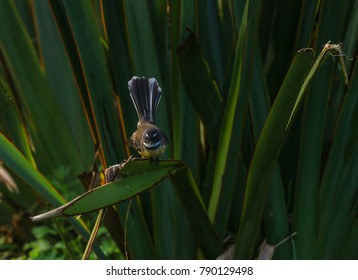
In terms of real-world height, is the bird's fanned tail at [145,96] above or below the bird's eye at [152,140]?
above

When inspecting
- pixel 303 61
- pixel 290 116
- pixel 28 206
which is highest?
pixel 303 61

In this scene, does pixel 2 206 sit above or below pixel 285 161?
below

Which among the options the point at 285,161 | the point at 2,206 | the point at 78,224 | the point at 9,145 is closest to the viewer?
the point at 9,145

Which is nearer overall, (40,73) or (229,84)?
(229,84)

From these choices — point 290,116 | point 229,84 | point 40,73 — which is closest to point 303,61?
point 290,116

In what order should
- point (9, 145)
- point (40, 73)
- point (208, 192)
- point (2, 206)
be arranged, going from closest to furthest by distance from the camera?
point (9, 145) → point (208, 192) → point (40, 73) → point (2, 206)

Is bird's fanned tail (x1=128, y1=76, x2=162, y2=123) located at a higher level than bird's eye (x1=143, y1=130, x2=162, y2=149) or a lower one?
higher

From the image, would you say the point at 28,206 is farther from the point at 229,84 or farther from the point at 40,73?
the point at 229,84

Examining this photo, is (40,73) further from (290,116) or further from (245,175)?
(290,116)
